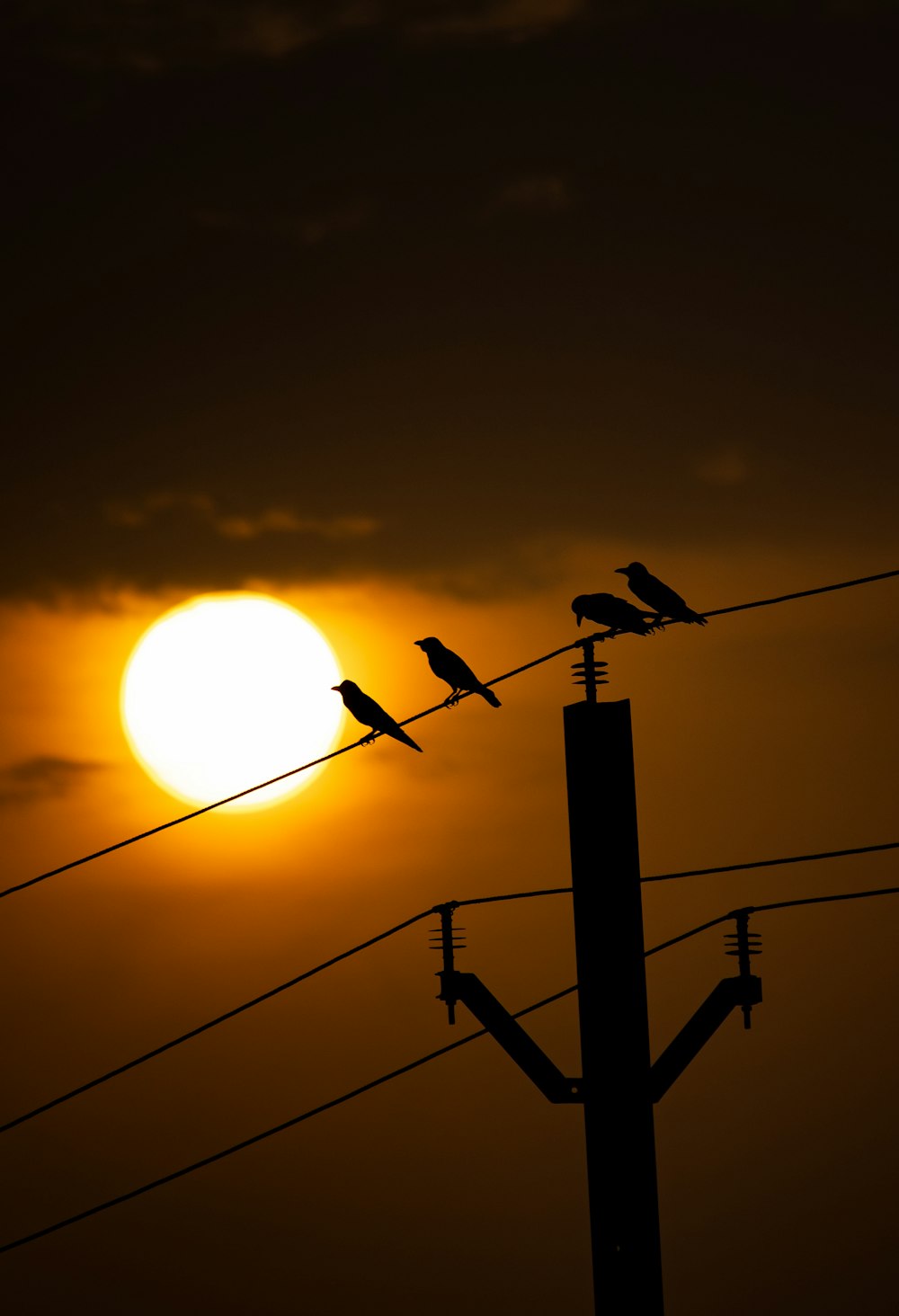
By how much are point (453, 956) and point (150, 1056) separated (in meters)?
3.10

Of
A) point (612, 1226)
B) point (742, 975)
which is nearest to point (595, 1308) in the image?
point (612, 1226)

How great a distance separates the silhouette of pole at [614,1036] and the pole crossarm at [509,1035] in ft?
0.99

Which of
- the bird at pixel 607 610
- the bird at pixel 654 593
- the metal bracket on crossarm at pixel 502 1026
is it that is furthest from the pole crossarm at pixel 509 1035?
the bird at pixel 654 593

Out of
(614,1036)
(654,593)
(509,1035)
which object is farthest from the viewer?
(654,593)

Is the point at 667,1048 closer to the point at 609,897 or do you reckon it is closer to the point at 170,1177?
the point at 609,897

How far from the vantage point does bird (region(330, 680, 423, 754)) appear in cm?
1731

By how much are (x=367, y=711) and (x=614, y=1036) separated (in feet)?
34.8

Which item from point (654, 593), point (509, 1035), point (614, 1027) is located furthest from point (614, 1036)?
point (654, 593)

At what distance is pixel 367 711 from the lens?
61.7 ft

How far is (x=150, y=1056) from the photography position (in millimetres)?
12070

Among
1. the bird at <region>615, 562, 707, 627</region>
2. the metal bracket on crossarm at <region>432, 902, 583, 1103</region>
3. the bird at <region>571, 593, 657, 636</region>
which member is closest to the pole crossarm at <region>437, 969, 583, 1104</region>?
the metal bracket on crossarm at <region>432, 902, 583, 1103</region>

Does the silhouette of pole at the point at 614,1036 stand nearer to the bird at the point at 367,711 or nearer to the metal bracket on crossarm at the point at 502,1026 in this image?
the metal bracket on crossarm at the point at 502,1026

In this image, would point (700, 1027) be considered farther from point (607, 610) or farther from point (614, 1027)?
point (607, 610)

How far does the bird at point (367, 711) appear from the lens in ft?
56.8
